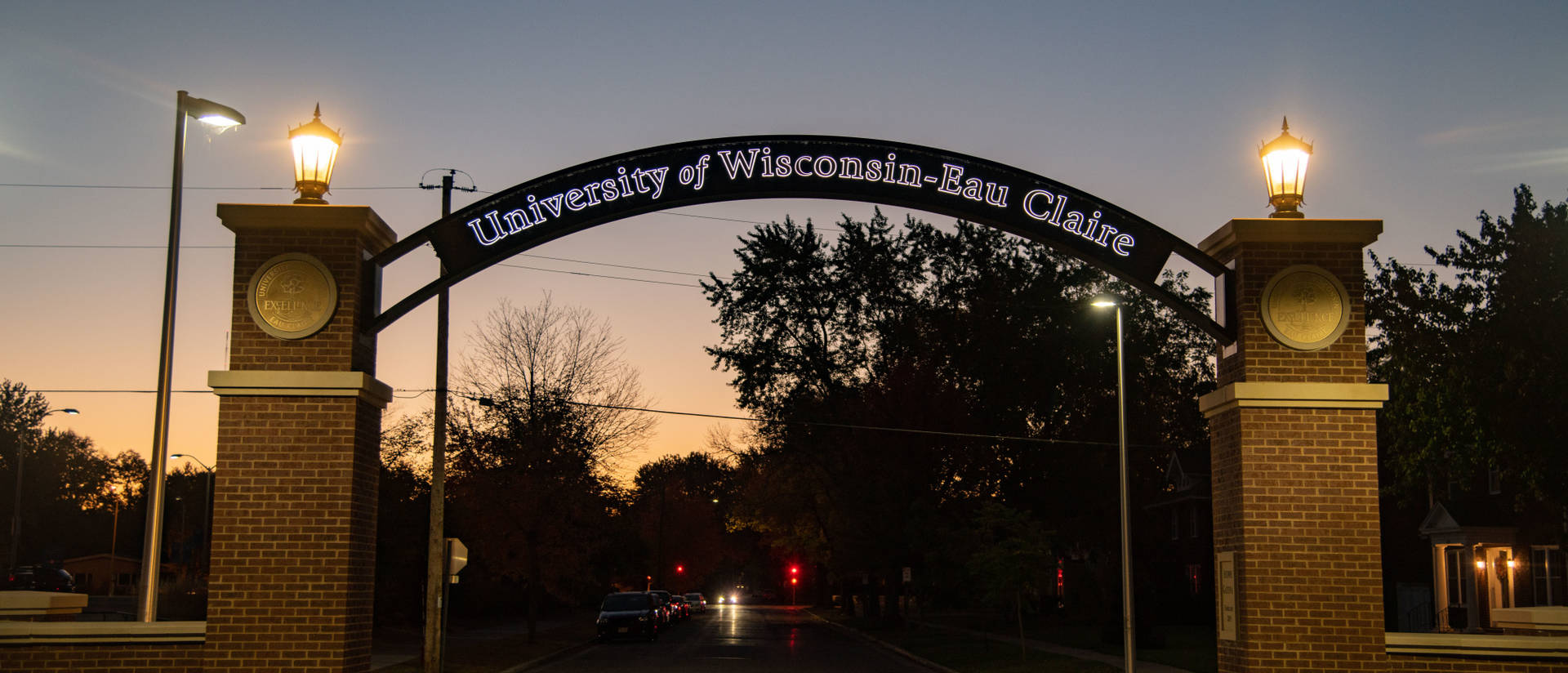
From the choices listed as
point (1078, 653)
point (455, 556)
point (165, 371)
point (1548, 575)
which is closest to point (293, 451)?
point (165, 371)

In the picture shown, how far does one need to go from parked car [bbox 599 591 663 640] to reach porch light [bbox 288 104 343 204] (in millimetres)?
29789

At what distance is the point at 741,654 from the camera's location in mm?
32594

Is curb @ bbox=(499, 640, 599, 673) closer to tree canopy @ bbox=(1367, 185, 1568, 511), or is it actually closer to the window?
tree canopy @ bbox=(1367, 185, 1568, 511)

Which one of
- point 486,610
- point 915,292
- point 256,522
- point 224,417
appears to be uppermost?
point 915,292

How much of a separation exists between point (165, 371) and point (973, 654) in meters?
23.2

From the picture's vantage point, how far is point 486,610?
54125 millimetres

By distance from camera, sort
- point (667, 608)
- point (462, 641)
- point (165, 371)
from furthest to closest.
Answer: point (667, 608)
point (462, 641)
point (165, 371)

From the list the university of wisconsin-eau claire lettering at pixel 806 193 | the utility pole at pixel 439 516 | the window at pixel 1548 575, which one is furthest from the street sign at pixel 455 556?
the window at pixel 1548 575

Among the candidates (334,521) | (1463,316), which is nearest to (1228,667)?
(334,521)

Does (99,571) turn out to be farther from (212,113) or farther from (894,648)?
(212,113)

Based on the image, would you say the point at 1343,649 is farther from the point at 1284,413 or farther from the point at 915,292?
the point at 915,292

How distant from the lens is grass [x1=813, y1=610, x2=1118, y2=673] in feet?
89.1

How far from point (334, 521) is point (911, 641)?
102 ft

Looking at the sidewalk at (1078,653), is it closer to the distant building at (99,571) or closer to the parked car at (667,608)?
the parked car at (667,608)
